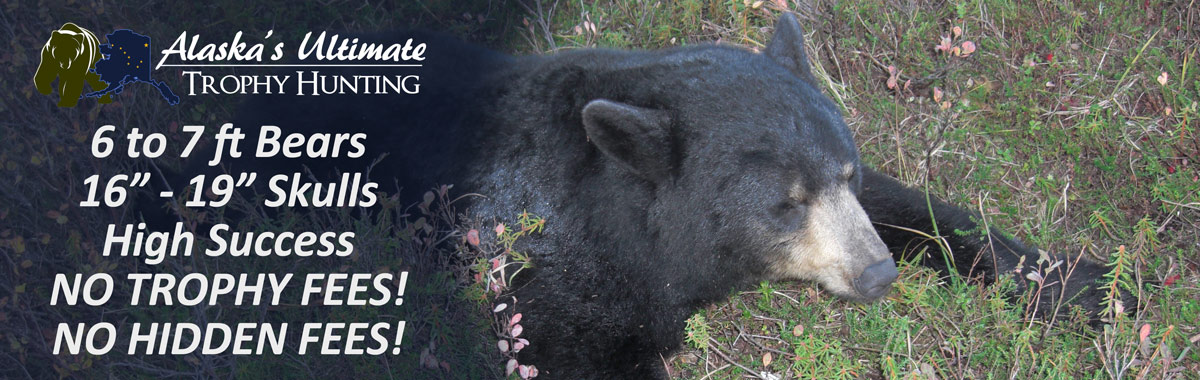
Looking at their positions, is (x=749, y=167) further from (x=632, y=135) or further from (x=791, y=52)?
(x=791, y=52)

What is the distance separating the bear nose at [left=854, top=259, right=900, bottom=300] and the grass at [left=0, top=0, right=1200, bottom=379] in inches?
7.9

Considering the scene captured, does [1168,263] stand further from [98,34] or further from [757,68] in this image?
[98,34]

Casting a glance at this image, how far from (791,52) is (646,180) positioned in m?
0.92

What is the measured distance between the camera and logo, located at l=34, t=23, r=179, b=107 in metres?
4.88

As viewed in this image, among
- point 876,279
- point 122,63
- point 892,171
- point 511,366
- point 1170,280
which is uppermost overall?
point 122,63

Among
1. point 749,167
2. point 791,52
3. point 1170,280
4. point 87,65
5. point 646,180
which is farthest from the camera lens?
point 87,65

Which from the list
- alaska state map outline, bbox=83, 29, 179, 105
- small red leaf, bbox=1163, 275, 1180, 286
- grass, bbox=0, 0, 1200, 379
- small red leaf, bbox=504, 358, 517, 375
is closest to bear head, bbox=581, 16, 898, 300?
grass, bbox=0, 0, 1200, 379

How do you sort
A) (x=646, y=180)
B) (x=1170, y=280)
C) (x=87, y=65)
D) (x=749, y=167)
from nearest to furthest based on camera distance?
(x=749, y=167), (x=646, y=180), (x=1170, y=280), (x=87, y=65)

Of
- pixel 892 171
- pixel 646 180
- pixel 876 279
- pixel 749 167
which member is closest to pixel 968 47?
pixel 892 171

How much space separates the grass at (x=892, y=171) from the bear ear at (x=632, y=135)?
0.65 meters

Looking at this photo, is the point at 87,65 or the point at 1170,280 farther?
the point at 87,65

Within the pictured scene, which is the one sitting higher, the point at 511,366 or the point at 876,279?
the point at 511,366

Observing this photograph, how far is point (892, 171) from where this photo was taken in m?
5.07

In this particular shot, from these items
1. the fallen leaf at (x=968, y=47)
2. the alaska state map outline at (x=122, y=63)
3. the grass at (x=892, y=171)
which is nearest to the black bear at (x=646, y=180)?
the grass at (x=892, y=171)
